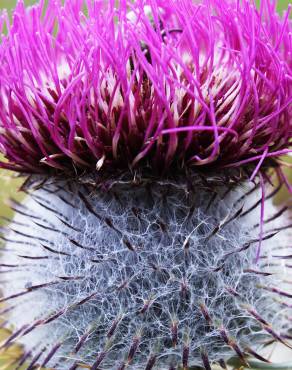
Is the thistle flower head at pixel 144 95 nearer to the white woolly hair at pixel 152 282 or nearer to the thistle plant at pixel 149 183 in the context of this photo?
the thistle plant at pixel 149 183

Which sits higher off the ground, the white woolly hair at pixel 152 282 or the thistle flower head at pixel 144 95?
the thistle flower head at pixel 144 95

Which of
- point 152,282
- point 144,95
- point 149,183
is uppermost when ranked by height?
point 144,95

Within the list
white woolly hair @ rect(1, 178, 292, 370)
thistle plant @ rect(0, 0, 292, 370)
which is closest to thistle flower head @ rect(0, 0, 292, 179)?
thistle plant @ rect(0, 0, 292, 370)

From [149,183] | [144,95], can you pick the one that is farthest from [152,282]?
[144,95]

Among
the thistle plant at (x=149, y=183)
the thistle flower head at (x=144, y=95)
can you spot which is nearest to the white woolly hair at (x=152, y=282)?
the thistle plant at (x=149, y=183)

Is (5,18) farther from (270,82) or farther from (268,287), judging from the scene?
(268,287)

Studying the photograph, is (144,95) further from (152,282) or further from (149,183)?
(152,282)

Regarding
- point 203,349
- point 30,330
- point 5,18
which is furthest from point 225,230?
point 5,18
